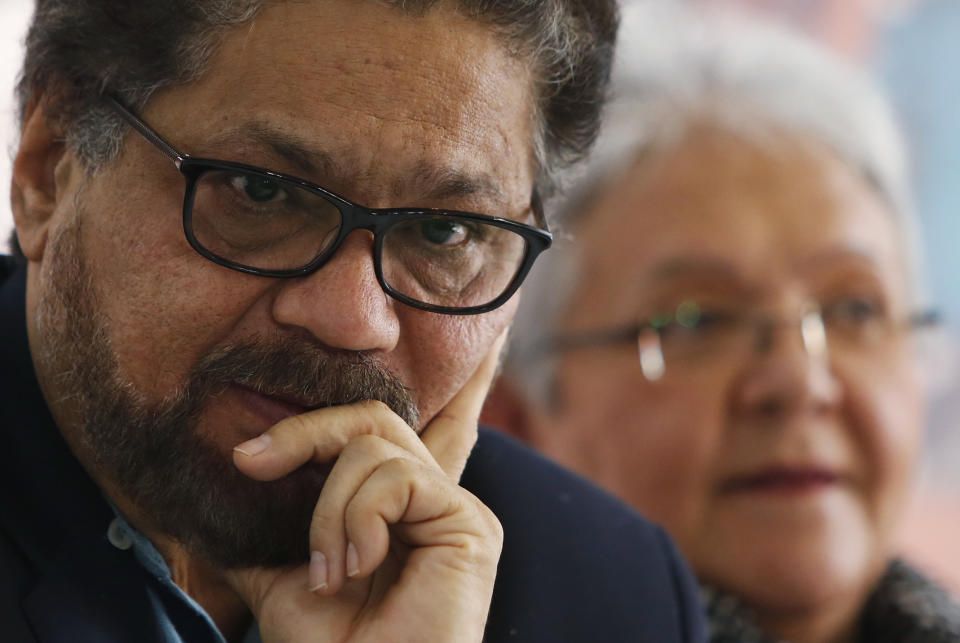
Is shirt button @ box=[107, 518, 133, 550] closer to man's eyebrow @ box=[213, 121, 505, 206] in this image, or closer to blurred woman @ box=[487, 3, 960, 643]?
man's eyebrow @ box=[213, 121, 505, 206]

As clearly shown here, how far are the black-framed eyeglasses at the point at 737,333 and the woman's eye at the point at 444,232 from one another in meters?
1.02

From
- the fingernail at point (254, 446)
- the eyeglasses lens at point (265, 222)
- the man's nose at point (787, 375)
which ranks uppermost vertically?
the eyeglasses lens at point (265, 222)

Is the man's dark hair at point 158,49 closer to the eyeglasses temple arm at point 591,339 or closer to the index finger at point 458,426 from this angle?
the index finger at point 458,426

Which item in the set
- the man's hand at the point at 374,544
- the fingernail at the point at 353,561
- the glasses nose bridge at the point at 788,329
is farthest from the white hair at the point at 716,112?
the fingernail at the point at 353,561

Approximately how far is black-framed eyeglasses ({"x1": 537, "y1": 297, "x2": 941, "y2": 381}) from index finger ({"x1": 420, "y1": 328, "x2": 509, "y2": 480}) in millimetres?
796

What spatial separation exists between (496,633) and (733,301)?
42.0 inches

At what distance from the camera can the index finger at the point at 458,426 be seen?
5.44ft

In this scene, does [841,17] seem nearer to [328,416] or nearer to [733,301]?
[733,301]

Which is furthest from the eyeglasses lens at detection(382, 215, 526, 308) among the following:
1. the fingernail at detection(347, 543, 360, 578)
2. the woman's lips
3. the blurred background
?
the blurred background

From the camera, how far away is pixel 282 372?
55.1 inches

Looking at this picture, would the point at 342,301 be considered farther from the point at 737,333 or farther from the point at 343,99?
the point at 737,333

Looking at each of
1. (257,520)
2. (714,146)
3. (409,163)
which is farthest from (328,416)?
(714,146)

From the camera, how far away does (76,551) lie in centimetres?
142

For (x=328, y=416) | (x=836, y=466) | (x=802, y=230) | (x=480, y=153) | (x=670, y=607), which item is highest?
(x=480, y=153)
